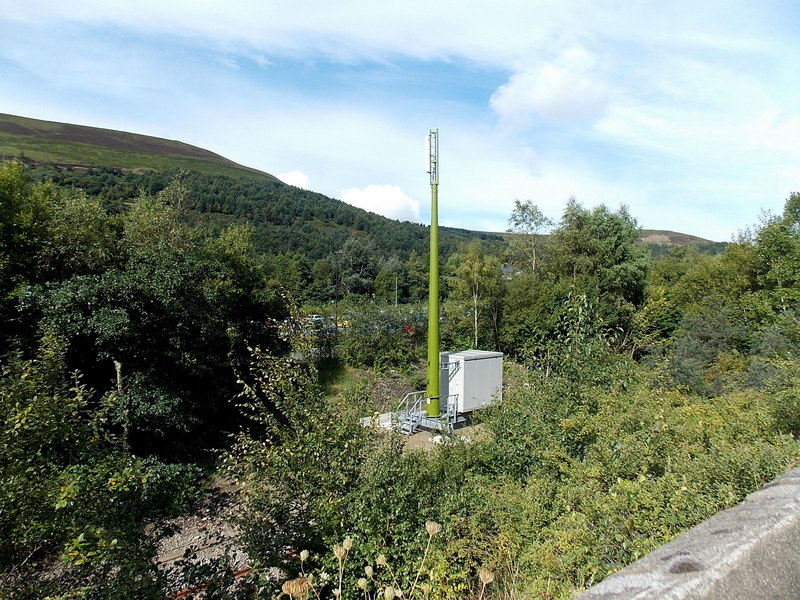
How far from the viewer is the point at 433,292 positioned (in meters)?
13.5

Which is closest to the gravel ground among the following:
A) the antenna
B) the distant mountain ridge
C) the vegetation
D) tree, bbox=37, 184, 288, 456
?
the vegetation

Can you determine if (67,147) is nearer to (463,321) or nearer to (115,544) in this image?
(463,321)

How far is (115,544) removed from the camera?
3.36m

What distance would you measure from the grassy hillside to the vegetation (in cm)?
7168

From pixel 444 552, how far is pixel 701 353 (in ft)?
56.8

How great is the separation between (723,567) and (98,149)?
10987cm

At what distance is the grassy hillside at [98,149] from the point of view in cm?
7769

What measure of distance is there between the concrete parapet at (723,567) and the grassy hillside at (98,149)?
84181 millimetres

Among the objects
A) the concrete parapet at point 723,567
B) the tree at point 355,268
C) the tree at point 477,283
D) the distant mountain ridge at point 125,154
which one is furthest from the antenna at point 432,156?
the distant mountain ridge at point 125,154

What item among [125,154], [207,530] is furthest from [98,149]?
[207,530]

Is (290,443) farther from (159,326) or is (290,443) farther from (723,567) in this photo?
(159,326)

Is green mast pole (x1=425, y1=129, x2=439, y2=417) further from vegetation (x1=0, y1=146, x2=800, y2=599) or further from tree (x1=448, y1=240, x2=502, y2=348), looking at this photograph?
tree (x1=448, y1=240, x2=502, y2=348)

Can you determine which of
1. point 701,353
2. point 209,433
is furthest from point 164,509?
point 701,353

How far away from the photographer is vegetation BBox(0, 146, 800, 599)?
3299 mm
